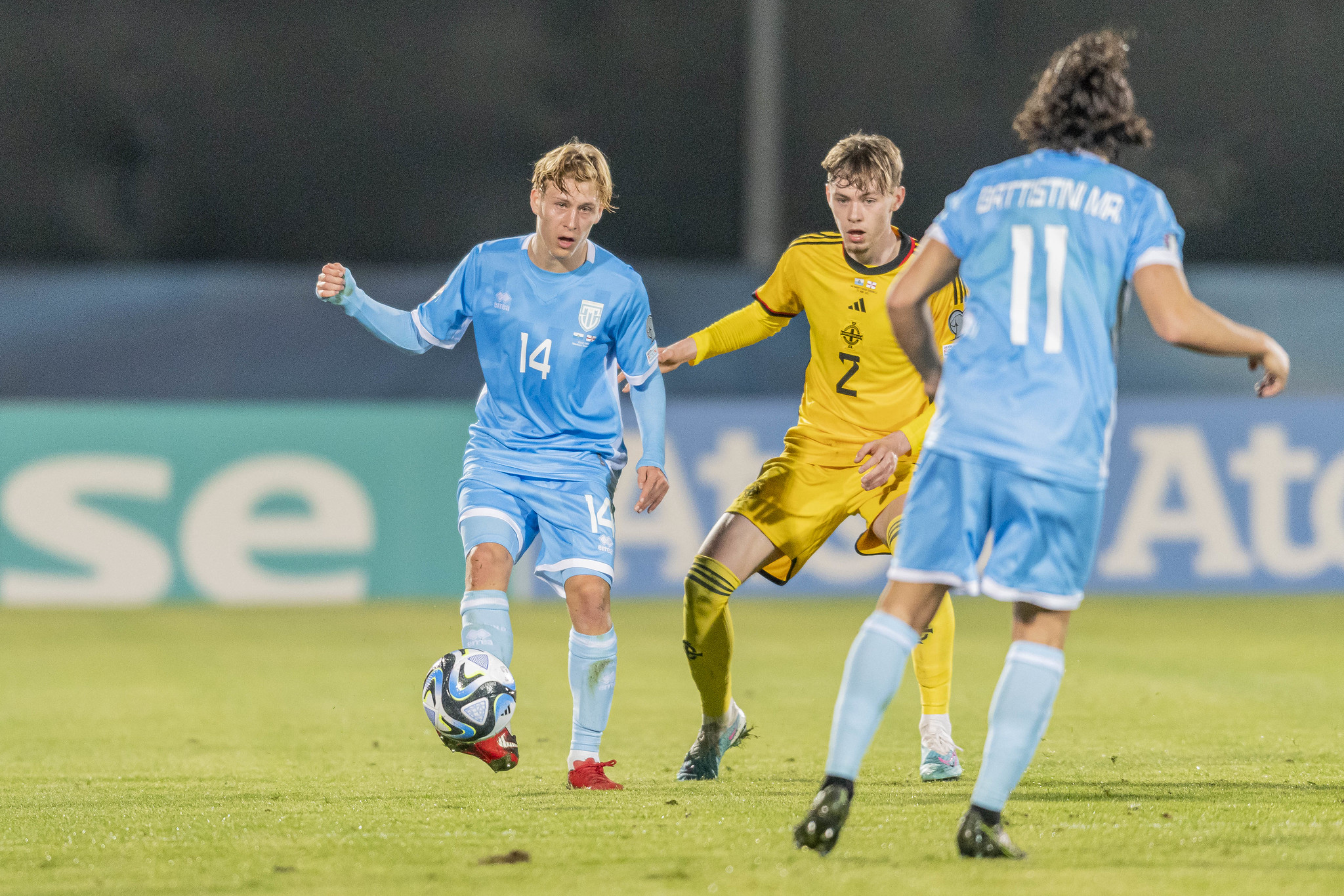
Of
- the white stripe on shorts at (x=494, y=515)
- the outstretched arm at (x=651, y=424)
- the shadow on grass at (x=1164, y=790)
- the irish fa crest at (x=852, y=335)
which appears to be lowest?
the shadow on grass at (x=1164, y=790)

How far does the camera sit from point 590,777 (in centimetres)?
493

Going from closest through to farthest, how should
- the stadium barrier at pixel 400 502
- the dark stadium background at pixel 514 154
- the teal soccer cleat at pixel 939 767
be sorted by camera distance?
the teal soccer cleat at pixel 939 767, the stadium barrier at pixel 400 502, the dark stadium background at pixel 514 154

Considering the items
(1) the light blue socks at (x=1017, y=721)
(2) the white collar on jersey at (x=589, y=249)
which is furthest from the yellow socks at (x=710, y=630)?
(1) the light blue socks at (x=1017, y=721)

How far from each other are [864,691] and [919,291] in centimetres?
91

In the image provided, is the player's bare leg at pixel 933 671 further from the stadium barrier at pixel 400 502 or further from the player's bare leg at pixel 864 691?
the stadium barrier at pixel 400 502

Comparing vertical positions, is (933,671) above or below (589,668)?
below

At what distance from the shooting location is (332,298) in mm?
4969

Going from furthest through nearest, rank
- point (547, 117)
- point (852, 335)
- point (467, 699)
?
point (547, 117)
point (852, 335)
point (467, 699)

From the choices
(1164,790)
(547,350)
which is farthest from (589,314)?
(1164,790)

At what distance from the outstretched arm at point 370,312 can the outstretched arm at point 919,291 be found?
179 centimetres

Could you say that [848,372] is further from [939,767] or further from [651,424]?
[939,767]

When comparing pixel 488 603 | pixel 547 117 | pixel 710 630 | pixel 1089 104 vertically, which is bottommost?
pixel 710 630

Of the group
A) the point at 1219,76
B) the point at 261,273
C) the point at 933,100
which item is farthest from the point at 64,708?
the point at 1219,76

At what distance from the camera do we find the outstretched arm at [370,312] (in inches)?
194
